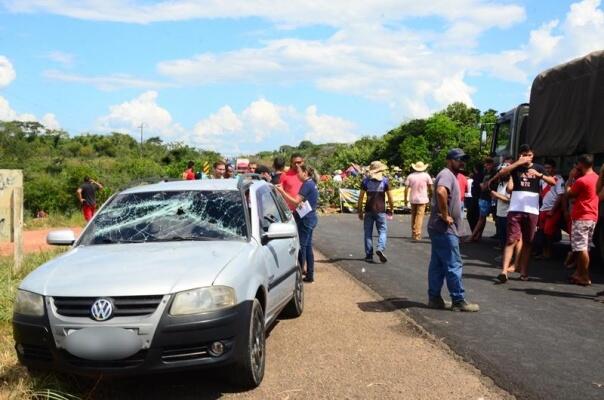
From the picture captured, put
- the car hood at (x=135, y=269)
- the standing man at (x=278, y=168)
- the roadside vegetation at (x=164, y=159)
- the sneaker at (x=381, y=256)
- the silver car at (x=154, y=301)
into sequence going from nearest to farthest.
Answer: the silver car at (x=154, y=301) < the car hood at (x=135, y=269) < the standing man at (x=278, y=168) < the sneaker at (x=381, y=256) < the roadside vegetation at (x=164, y=159)

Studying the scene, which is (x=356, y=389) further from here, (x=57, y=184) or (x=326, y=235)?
(x=57, y=184)

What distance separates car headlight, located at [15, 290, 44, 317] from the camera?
4141 mm

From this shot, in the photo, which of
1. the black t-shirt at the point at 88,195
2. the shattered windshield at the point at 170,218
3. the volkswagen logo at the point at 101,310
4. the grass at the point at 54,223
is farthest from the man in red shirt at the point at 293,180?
the grass at the point at 54,223

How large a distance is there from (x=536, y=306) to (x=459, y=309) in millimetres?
1045

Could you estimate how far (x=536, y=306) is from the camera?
24.3ft

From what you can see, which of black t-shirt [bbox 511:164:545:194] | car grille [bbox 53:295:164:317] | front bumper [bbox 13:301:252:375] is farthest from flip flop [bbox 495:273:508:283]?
car grille [bbox 53:295:164:317]

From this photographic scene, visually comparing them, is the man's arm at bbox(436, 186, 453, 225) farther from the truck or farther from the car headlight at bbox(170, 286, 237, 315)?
the truck

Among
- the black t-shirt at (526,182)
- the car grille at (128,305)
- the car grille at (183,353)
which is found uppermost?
the black t-shirt at (526,182)

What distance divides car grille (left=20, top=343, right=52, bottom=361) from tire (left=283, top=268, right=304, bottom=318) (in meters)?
3.09

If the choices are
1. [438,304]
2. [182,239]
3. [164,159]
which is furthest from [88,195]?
[164,159]

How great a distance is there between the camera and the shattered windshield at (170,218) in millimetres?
5277

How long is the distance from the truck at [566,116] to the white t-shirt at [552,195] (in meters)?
0.54

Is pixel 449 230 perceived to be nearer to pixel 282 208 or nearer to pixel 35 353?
pixel 282 208

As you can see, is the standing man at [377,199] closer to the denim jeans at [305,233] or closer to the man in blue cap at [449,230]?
the denim jeans at [305,233]
